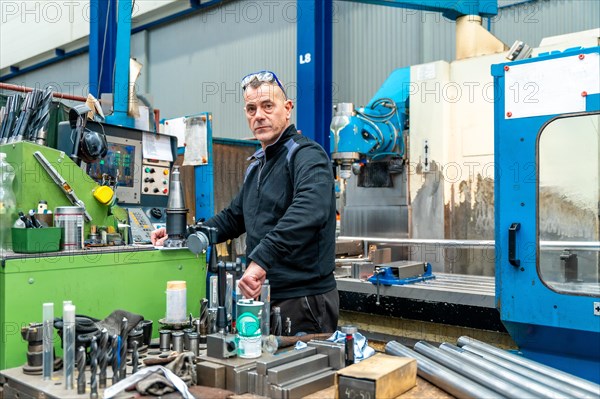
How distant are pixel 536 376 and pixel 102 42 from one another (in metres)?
4.69

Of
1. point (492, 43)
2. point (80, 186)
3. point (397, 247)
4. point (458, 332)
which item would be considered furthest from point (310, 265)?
point (492, 43)

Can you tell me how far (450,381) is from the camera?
3.55 feet

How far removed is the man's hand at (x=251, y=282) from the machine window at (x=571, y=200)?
5.54 ft

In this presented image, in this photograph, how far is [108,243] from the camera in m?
1.62

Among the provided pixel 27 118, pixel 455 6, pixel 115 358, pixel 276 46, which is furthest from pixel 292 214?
pixel 276 46

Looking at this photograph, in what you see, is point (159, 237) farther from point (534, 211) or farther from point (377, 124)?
point (377, 124)

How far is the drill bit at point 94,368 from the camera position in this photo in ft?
3.39

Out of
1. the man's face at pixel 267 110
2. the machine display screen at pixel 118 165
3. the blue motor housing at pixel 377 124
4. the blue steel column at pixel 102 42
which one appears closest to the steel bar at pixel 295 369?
the man's face at pixel 267 110

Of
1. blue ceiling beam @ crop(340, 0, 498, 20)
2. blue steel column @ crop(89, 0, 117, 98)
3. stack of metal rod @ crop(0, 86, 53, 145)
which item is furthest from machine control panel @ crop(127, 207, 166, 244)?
blue steel column @ crop(89, 0, 117, 98)

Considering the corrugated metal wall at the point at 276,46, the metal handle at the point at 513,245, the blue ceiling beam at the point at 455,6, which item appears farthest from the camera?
the corrugated metal wall at the point at 276,46

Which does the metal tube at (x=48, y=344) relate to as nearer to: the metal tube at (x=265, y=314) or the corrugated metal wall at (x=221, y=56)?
A: the metal tube at (x=265, y=314)

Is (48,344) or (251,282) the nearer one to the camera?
(48,344)

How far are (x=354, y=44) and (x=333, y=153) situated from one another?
3.42 m

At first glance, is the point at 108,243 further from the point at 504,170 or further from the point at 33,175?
the point at 504,170
